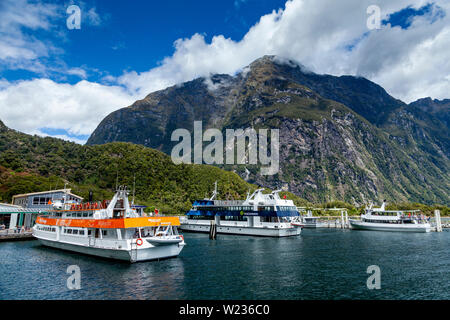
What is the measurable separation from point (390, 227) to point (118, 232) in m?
86.7

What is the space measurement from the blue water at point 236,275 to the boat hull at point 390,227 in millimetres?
42139

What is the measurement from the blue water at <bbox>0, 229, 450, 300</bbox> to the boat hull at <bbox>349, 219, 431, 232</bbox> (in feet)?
138

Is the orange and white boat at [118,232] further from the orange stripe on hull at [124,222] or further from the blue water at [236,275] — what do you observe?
the blue water at [236,275]

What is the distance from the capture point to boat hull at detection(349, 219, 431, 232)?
85875 millimetres

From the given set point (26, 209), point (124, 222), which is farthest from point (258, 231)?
point (26, 209)

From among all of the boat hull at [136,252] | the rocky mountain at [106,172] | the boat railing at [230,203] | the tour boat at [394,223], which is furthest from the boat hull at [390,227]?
the boat hull at [136,252]

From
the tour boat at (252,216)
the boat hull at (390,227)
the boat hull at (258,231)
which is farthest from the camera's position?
the boat hull at (390,227)

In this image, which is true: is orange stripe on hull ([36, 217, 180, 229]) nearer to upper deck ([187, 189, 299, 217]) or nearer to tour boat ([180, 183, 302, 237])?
tour boat ([180, 183, 302, 237])

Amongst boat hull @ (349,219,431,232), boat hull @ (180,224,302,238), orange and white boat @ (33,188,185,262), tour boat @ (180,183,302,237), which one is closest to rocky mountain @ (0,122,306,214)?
tour boat @ (180,183,302,237)

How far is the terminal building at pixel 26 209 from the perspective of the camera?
67.6 meters

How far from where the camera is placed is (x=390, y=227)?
9000cm

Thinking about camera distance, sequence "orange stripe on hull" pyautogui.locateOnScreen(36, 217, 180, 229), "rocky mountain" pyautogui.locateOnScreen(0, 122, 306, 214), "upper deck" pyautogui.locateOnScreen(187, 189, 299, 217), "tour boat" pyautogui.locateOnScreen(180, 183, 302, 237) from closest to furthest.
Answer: "orange stripe on hull" pyautogui.locateOnScreen(36, 217, 180, 229) < "tour boat" pyautogui.locateOnScreen(180, 183, 302, 237) < "upper deck" pyautogui.locateOnScreen(187, 189, 299, 217) < "rocky mountain" pyautogui.locateOnScreen(0, 122, 306, 214)
